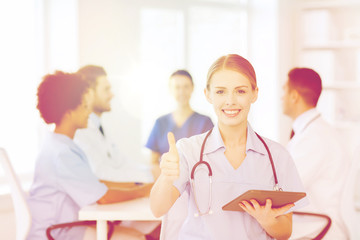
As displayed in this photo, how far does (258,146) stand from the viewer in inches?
57.4

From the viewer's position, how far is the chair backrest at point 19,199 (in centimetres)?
199

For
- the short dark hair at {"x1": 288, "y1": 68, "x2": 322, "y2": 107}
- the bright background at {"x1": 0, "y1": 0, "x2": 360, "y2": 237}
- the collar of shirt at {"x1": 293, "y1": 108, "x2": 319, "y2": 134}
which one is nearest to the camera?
the collar of shirt at {"x1": 293, "y1": 108, "x2": 319, "y2": 134}

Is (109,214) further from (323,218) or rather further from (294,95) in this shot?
(294,95)

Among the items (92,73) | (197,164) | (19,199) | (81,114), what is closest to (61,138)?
(81,114)

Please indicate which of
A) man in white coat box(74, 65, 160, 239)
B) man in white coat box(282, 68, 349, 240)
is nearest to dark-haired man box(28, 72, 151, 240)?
man in white coat box(74, 65, 160, 239)

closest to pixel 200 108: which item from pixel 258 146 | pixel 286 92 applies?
pixel 286 92

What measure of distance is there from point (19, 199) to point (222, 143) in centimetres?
108

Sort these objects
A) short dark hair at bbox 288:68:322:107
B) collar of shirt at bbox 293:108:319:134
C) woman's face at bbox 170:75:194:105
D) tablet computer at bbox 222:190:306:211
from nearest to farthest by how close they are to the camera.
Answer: tablet computer at bbox 222:190:306:211, collar of shirt at bbox 293:108:319:134, short dark hair at bbox 288:68:322:107, woman's face at bbox 170:75:194:105

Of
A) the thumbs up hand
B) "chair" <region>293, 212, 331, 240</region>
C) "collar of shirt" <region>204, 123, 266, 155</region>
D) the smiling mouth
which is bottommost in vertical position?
"chair" <region>293, 212, 331, 240</region>

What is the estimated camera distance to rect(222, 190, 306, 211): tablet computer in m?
1.26

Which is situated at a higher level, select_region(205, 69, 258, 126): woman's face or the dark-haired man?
select_region(205, 69, 258, 126): woman's face

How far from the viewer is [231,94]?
1353 millimetres

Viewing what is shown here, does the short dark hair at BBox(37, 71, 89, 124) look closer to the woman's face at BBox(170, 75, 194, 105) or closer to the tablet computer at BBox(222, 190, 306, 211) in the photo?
the woman's face at BBox(170, 75, 194, 105)

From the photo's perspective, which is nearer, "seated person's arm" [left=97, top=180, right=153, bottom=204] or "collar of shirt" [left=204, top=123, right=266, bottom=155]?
"collar of shirt" [left=204, top=123, right=266, bottom=155]
